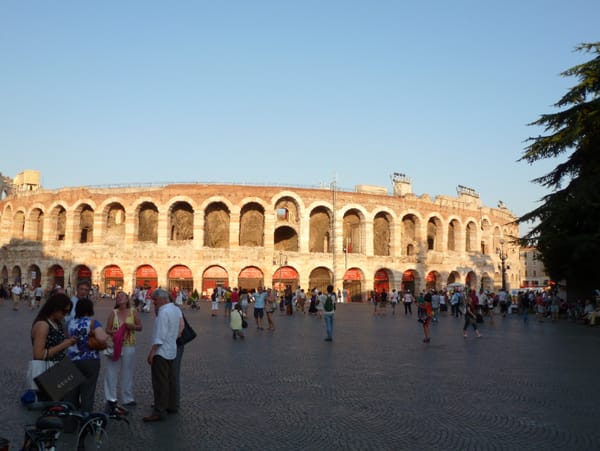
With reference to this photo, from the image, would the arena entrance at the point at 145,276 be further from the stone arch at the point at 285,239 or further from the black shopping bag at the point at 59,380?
the black shopping bag at the point at 59,380

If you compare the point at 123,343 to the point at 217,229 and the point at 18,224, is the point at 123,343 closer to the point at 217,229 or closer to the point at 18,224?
the point at 217,229

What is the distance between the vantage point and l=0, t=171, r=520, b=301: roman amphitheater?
41.8 m

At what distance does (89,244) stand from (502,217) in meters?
43.1

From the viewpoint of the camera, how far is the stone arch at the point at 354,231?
45344mm

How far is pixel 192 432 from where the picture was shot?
18.4ft

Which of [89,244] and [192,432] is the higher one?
[89,244]

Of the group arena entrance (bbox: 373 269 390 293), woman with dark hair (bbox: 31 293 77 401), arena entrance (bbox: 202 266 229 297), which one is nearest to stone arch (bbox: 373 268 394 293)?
arena entrance (bbox: 373 269 390 293)

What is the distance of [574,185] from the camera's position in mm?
23656

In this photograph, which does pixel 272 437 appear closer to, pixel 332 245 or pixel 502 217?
pixel 332 245

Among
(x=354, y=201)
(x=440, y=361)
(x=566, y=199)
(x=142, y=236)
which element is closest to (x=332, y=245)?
(x=354, y=201)

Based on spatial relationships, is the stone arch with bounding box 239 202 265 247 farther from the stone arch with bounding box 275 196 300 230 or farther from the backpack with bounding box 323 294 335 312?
the backpack with bounding box 323 294 335 312

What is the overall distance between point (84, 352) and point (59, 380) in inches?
29.1

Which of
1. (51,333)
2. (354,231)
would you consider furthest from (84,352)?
(354,231)

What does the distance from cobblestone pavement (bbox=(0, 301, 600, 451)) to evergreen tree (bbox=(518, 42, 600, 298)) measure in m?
9.49
